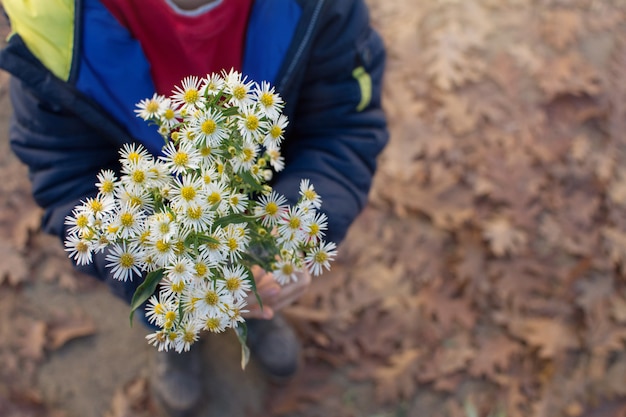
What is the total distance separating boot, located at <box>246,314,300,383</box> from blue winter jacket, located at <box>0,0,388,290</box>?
0.57 metres

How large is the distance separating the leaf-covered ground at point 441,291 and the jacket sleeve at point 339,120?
699 mm

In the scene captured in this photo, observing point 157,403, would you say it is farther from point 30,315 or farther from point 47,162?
point 47,162

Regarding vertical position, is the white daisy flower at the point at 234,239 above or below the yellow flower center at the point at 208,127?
below

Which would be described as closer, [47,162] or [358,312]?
[47,162]

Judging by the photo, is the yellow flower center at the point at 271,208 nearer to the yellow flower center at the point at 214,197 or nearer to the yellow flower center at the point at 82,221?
the yellow flower center at the point at 214,197

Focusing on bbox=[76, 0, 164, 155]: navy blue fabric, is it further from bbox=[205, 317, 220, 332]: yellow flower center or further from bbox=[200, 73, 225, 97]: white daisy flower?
bbox=[205, 317, 220, 332]: yellow flower center

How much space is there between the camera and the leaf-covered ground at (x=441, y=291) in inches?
78.2

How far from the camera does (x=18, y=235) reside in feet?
6.81

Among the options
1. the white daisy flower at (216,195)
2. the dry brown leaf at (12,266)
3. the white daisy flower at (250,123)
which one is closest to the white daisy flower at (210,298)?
the white daisy flower at (216,195)

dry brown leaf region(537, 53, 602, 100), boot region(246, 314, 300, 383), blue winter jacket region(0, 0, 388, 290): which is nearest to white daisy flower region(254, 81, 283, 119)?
blue winter jacket region(0, 0, 388, 290)

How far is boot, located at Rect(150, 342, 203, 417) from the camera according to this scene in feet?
6.10

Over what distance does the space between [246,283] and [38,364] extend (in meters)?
1.46

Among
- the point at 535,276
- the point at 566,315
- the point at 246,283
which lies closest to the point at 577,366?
the point at 566,315

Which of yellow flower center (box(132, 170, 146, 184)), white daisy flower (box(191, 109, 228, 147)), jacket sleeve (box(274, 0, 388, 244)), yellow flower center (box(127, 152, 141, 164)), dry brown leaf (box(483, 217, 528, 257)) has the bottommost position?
dry brown leaf (box(483, 217, 528, 257))
